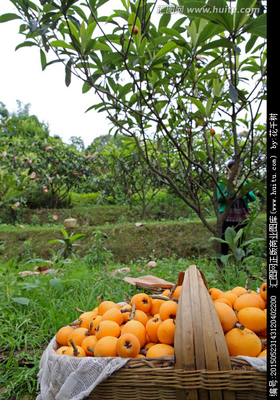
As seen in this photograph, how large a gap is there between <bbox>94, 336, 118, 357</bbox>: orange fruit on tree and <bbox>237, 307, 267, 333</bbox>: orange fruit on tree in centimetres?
40

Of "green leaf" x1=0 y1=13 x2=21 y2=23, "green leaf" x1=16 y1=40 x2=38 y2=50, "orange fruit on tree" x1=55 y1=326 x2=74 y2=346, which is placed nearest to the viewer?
"orange fruit on tree" x1=55 y1=326 x2=74 y2=346

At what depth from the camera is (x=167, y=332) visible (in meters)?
0.81

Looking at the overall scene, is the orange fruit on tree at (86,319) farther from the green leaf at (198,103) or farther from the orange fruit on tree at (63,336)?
the green leaf at (198,103)

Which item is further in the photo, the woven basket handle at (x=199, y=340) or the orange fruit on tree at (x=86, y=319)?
the orange fruit on tree at (x=86, y=319)

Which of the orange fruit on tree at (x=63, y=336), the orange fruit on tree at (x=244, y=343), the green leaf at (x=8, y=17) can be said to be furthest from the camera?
the green leaf at (x=8, y=17)

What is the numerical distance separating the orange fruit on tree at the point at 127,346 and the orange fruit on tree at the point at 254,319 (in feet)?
1.13

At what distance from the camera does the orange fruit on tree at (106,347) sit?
797 millimetres

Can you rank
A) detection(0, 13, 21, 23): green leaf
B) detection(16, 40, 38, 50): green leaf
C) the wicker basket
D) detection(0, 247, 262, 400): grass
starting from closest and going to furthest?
the wicker basket < detection(0, 247, 262, 400): grass < detection(0, 13, 21, 23): green leaf < detection(16, 40, 38, 50): green leaf

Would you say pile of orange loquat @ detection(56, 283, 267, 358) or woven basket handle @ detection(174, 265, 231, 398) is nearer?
woven basket handle @ detection(174, 265, 231, 398)

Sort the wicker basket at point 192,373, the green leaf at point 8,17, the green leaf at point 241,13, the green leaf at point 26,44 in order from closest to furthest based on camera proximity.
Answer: the wicker basket at point 192,373 → the green leaf at point 241,13 → the green leaf at point 8,17 → the green leaf at point 26,44

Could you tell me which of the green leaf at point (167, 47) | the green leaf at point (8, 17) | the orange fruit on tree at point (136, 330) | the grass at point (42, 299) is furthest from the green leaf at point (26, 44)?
the orange fruit on tree at point (136, 330)

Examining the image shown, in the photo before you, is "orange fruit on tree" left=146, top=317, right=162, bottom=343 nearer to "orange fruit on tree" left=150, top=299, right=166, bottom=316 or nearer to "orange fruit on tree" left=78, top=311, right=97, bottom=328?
"orange fruit on tree" left=150, top=299, right=166, bottom=316

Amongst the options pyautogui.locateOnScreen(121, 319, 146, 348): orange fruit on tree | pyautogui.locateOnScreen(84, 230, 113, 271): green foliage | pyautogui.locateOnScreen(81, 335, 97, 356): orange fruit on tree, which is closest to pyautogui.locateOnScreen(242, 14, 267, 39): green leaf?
pyautogui.locateOnScreen(121, 319, 146, 348): orange fruit on tree

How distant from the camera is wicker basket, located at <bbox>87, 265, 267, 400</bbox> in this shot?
0.64 meters
